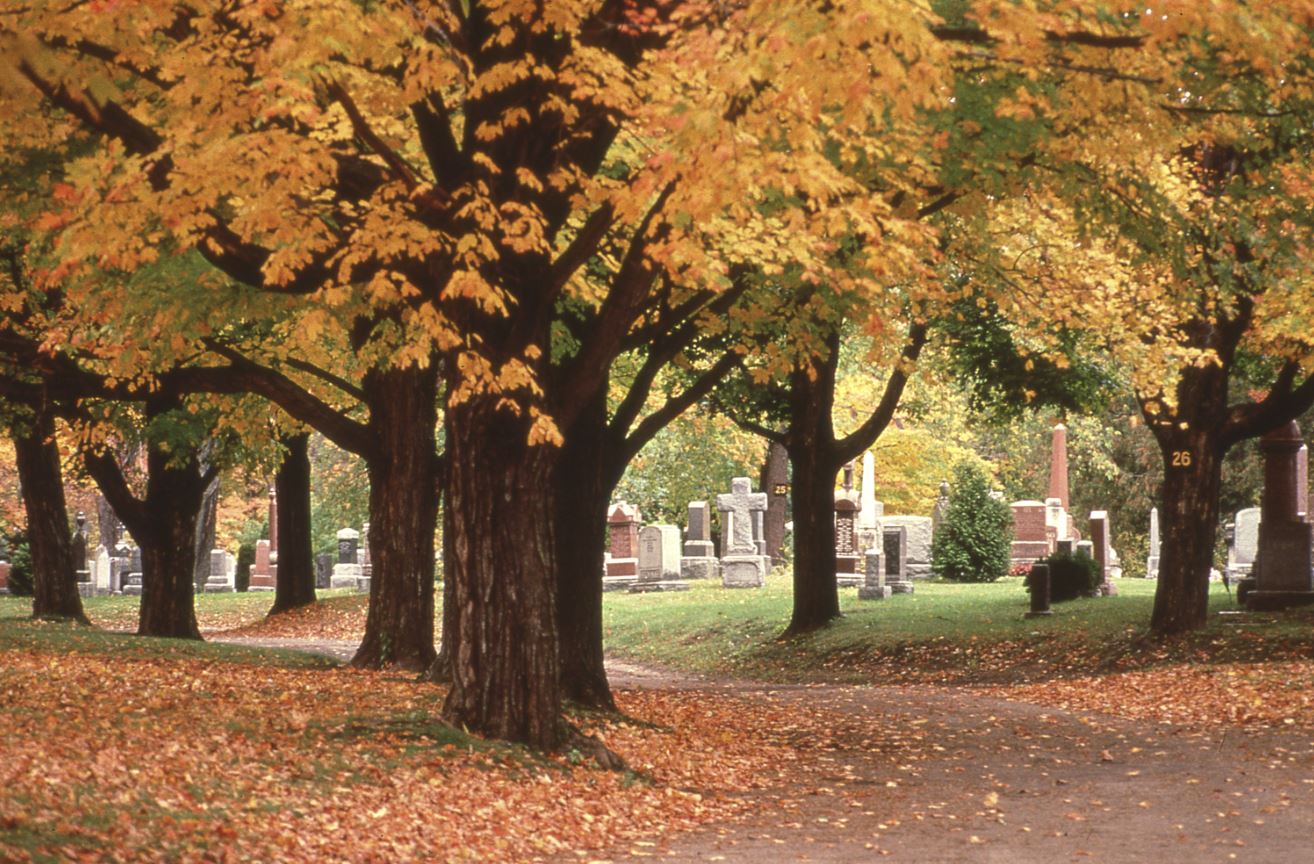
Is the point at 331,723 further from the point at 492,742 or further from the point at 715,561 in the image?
the point at 715,561

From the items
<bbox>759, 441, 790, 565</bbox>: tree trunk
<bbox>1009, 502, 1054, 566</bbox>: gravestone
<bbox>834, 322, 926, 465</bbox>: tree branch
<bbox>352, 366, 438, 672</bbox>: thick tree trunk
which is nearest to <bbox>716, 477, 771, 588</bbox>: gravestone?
<bbox>759, 441, 790, 565</bbox>: tree trunk

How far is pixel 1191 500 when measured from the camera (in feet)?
70.4

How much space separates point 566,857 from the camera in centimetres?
941

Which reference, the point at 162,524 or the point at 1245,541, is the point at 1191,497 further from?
the point at 1245,541

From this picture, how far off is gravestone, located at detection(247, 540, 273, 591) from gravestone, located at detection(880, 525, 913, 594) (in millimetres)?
23198

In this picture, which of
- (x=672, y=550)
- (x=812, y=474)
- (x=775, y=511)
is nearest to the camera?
(x=812, y=474)

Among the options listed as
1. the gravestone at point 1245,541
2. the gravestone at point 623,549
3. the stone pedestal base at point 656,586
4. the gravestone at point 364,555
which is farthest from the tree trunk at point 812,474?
the gravestone at point 364,555

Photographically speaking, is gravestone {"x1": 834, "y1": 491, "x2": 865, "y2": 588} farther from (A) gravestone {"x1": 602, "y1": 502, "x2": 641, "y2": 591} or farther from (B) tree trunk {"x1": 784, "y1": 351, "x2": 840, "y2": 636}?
(B) tree trunk {"x1": 784, "y1": 351, "x2": 840, "y2": 636}

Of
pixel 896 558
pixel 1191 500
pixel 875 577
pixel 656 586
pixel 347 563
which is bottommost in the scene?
pixel 656 586

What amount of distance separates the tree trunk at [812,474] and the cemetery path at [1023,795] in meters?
8.34

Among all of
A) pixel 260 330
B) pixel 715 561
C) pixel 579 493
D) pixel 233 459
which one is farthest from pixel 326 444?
pixel 579 493

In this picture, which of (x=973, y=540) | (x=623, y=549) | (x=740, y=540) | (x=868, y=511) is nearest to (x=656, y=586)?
(x=623, y=549)

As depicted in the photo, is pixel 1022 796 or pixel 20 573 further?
pixel 20 573

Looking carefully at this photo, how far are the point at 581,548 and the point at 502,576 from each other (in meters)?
3.62
